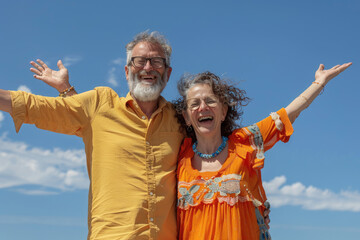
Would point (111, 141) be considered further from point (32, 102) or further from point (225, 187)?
point (225, 187)

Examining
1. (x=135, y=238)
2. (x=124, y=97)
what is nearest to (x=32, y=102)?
(x=124, y=97)

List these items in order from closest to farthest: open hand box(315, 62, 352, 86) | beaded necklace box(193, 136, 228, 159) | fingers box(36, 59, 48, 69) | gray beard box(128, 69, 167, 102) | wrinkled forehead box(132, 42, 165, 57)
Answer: beaded necklace box(193, 136, 228, 159)
gray beard box(128, 69, 167, 102)
open hand box(315, 62, 352, 86)
wrinkled forehead box(132, 42, 165, 57)
fingers box(36, 59, 48, 69)

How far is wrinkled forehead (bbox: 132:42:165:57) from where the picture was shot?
502 centimetres

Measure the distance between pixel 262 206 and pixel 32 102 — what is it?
2822 mm

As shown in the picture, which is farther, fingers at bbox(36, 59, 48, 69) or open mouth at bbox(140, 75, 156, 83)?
fingers at bbox(36, 59, 48, 69)

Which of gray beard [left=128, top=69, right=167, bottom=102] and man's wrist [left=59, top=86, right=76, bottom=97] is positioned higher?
man's wrist [left=59, top=86, right=76, bottom=97]

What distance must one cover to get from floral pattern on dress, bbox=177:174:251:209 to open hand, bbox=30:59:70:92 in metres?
2.57

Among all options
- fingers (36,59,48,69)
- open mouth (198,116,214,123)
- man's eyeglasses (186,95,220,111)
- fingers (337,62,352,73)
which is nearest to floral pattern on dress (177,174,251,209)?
open mouth (198,116,214,123)

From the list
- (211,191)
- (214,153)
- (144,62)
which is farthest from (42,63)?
(211,191)

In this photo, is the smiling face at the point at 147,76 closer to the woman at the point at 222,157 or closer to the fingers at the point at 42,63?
the woman at the point at 222,157

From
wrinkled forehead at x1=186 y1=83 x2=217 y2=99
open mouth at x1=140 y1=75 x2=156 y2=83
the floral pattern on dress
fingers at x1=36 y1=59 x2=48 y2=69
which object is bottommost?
Result: the floral pattern on dress

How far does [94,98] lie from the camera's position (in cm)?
474

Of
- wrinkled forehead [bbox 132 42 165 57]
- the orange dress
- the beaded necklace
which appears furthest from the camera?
wrinkled forehead [bbox 132 42 165 57]

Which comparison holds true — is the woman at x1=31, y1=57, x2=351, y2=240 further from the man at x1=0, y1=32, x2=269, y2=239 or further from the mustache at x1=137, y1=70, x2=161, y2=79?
the mustache at x1=137, y1=70, x2=161, y2=79
